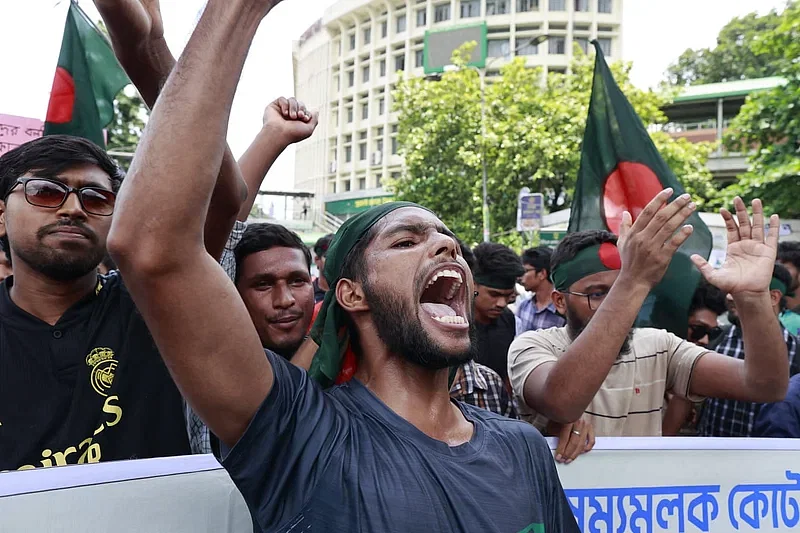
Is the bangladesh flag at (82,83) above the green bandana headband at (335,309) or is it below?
above

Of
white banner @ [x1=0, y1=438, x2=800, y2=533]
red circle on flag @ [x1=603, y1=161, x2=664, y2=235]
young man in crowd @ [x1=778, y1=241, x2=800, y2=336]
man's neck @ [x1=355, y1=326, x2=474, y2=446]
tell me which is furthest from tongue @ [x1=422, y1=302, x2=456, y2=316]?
young man in crowd @ [x1=778, y1=241, x2=800, y2=336]

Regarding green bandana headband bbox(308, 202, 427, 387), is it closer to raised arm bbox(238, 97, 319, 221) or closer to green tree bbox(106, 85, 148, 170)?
raised arm bbox(238, 97, 319, 221)

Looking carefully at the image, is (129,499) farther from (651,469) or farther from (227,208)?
(651,469)

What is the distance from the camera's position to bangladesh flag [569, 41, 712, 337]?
398cm

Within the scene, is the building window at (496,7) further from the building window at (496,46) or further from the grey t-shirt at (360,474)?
the grey t-shirt at (360,474)

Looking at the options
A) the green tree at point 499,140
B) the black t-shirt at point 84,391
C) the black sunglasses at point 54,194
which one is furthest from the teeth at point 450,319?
the green tree at point 499,140

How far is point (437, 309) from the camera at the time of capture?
71.6 inches

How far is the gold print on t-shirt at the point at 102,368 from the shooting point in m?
2.02

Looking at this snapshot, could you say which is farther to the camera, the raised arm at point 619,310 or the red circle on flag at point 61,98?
the red circle on flag at point 61,98

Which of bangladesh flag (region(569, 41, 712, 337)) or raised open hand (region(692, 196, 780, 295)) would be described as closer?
raised open hand (region(692, 196, 780, 295))

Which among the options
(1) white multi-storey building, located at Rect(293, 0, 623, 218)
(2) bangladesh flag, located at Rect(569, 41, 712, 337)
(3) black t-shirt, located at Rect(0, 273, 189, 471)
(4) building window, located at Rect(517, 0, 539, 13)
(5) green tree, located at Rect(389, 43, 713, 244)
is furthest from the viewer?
(4) building window, located at Rect(517, 0, 539, 13)

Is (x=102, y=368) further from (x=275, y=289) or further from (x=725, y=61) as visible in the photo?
(x=725, y=61)

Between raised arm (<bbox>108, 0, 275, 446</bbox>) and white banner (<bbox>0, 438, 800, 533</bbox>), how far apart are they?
48 cm

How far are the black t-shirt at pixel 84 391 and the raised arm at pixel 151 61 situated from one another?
0.49m
